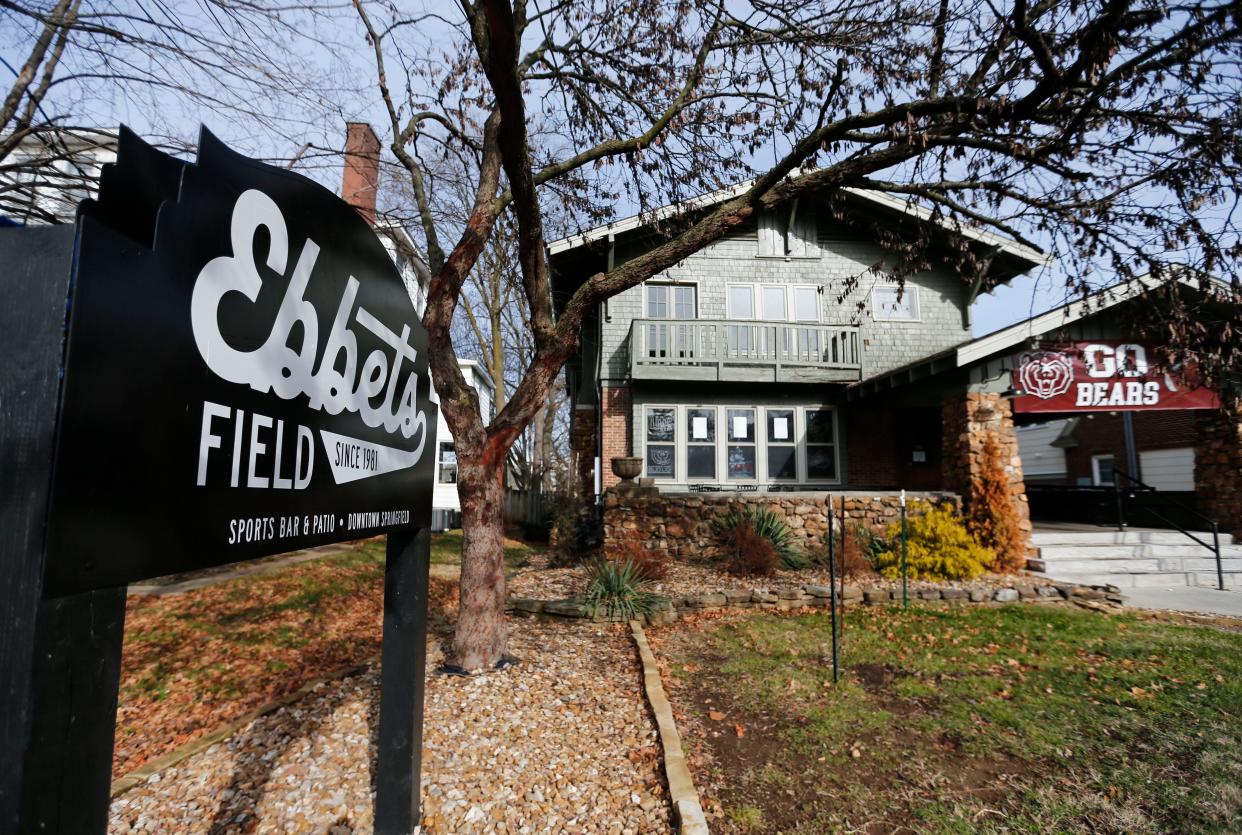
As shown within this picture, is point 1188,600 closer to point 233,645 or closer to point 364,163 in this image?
point 233,645

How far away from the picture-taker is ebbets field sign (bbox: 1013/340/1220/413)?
414 inches

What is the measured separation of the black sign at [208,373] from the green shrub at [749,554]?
7.79 meters

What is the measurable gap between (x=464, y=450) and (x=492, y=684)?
1.87m

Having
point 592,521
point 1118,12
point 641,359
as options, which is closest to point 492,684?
point 1118,12

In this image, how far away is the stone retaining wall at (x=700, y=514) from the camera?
10.7 meters

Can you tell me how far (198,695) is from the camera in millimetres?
4871

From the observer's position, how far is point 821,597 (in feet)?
26.1

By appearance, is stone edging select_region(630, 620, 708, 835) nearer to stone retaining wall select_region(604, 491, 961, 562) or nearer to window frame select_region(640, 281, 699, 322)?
stone retaining wall select_region(604, 491, 961, 562)

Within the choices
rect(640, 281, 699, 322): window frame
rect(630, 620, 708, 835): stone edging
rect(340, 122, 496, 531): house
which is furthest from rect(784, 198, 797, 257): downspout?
rect(630, 620, 708, 835): stone edging

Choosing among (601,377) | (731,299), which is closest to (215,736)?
(601,377)

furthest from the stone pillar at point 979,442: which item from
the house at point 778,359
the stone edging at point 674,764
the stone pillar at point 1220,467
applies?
the stone edging at point 674,764

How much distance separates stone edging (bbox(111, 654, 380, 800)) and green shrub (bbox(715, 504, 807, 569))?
6.52 metres

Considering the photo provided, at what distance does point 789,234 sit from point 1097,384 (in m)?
7.27

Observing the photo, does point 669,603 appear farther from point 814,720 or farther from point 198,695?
point 198,695
